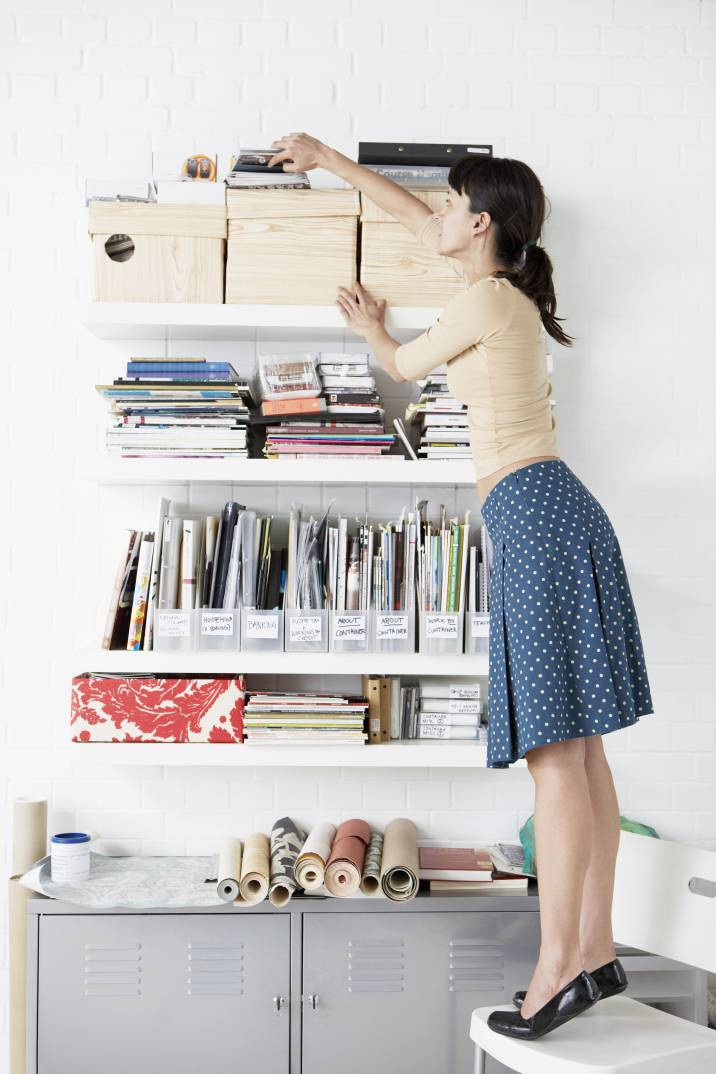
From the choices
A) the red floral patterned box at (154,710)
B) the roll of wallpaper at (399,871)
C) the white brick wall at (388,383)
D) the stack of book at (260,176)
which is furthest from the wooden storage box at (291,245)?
the roll of wallpaper at (399,871)

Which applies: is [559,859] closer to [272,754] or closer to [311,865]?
[311,865]

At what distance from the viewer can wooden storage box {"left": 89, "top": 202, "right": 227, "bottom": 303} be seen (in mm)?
2199

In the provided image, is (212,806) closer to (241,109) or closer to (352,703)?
(352,703)

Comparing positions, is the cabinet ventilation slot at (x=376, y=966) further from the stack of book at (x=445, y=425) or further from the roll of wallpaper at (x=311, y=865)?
the stack of book at (x=445, y=425)

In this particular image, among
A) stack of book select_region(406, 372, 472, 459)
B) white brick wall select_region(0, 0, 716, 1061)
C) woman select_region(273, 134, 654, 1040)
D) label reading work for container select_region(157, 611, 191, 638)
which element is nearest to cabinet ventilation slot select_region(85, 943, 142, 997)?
white brick wall select_region(0, 0, 716, 1061)

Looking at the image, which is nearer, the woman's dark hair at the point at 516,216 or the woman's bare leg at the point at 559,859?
the woman's bare leg at the point at 559,859

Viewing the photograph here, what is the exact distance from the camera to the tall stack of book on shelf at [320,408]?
Answer: 88.0 inches

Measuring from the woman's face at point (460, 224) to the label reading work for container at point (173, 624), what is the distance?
101 cm

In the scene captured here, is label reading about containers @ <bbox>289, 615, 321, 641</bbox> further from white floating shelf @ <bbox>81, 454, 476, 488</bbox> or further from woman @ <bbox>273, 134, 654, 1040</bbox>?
woman @ <bbox>273, 134, 654, 1040</bbox>

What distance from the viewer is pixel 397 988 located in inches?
84.4

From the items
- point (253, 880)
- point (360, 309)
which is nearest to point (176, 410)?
point (360, 309)

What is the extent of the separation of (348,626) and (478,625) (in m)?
0.31

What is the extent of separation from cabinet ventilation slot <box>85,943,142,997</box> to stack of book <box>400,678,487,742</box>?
801mm

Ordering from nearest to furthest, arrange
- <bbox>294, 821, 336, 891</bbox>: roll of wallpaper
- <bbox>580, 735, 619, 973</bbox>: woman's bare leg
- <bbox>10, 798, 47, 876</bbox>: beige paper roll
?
1. <bbox>580, 735, 619, 973</bbox>: woman's bare leg
2. <bbox>294, 821, 336, 891</bbox>: roll of wallpaper
3. <bbox>10, 798, 47, 876</bbox>: beige paper roll
